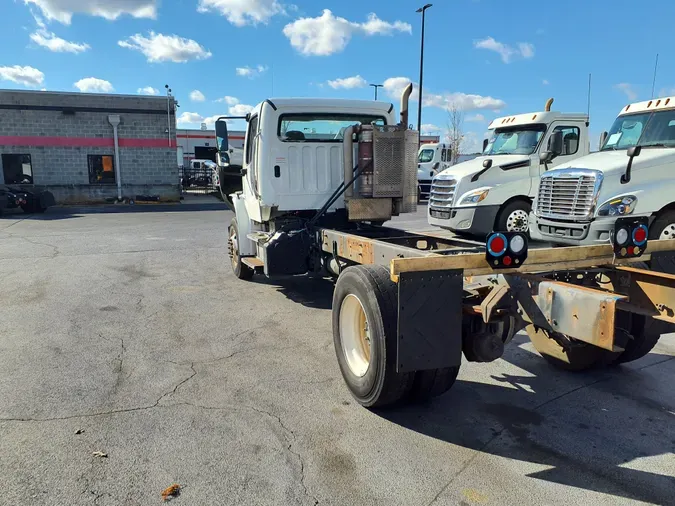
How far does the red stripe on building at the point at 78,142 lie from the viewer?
25203mm

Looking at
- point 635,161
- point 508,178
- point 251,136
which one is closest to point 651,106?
point 635,161

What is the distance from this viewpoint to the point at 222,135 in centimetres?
760

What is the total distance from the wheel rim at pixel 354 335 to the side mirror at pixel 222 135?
14.2ft

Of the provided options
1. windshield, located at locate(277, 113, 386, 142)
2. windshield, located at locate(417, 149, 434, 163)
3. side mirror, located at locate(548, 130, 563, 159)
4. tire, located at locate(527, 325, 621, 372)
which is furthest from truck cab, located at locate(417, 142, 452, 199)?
tire, located at locate(527, 325, 621, 372)

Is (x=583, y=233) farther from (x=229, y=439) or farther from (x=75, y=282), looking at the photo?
(x=75, y=282)

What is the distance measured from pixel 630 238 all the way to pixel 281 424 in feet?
9.79

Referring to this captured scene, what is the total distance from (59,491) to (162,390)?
1366 millimetres

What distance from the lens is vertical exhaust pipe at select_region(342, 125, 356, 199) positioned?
6.56 m

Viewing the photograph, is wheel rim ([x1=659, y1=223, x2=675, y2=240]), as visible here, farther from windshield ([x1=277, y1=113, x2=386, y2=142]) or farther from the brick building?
A: the brick building

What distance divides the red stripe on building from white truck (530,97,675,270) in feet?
76.5

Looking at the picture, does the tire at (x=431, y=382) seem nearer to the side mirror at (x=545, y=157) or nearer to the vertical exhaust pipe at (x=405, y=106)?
the vertical exhaust pipe at (x=405, y=106)

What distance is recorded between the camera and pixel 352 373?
4047 mm

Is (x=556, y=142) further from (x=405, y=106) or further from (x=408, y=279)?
(x=408, y=279)

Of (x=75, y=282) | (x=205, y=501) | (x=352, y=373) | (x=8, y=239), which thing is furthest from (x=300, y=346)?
(x=8, y=239)
